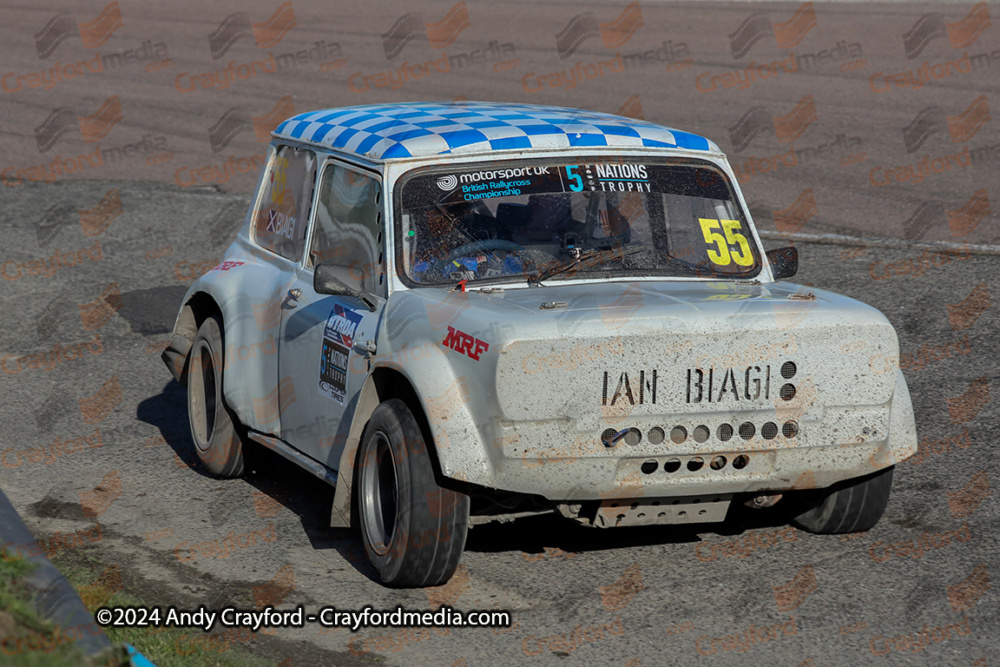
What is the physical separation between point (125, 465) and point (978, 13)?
68.8ft

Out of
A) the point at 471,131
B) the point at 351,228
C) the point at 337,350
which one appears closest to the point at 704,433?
the point at 337,350

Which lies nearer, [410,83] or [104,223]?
[104,223]

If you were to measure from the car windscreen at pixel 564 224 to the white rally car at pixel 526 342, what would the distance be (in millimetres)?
11

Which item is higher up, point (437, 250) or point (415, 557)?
point (437, 250)

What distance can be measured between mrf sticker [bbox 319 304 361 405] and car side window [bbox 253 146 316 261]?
0.73 meters

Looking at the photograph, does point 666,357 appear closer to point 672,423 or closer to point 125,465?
point 672,423

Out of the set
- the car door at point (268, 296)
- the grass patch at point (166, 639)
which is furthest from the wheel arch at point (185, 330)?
the grass patch at point (166, 639)

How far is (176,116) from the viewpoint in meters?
19.0

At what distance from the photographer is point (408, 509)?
519 centimetres

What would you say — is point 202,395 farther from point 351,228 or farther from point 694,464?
point 694,464

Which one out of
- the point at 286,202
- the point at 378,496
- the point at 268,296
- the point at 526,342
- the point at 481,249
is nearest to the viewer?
the point at 526,342

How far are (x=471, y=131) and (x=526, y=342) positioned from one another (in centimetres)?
156

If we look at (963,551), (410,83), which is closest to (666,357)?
(963,551)

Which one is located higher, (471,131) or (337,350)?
(471,131)
